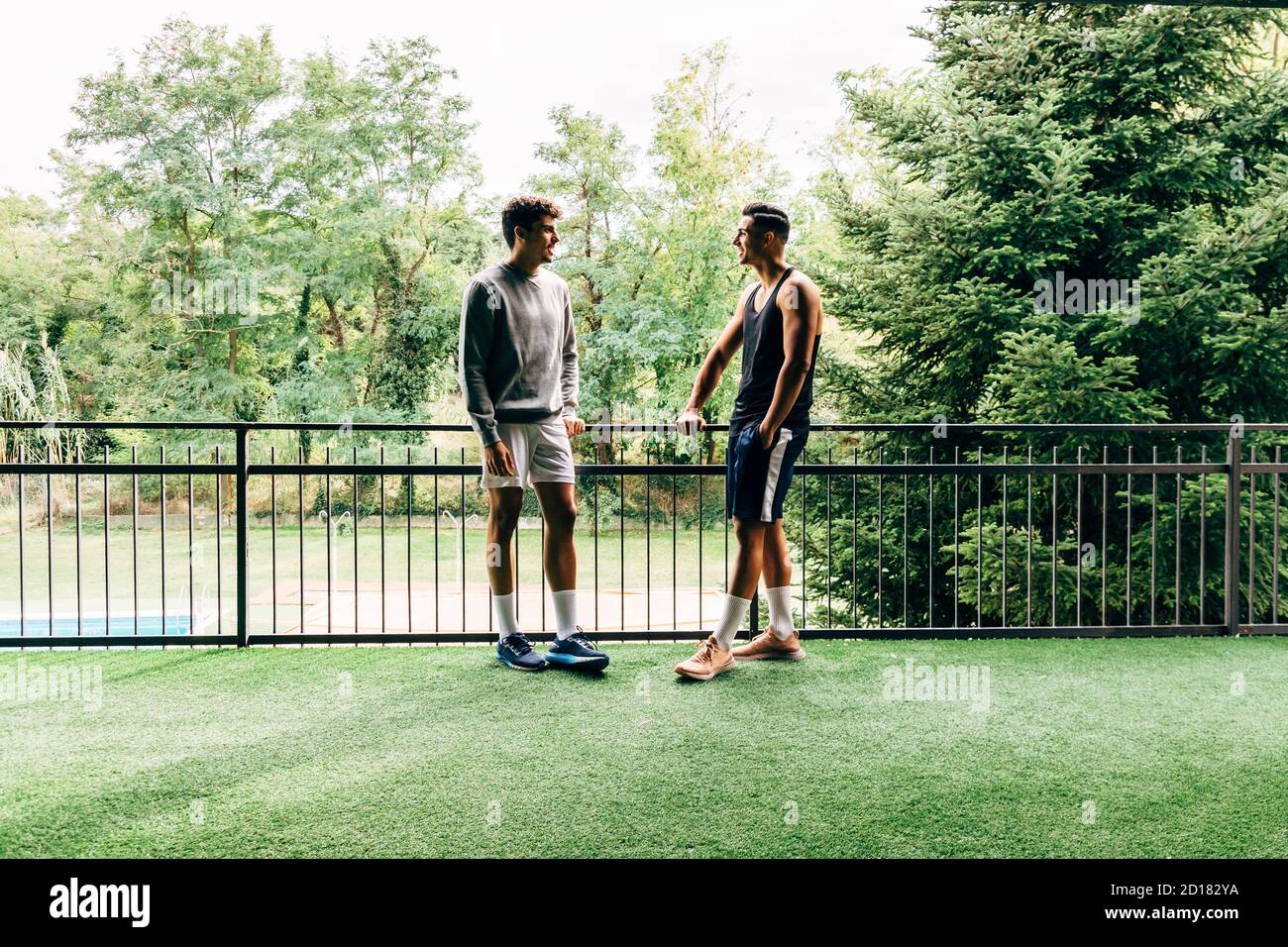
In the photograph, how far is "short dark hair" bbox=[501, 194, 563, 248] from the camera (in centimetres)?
357

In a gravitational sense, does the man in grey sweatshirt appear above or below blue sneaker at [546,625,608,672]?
above

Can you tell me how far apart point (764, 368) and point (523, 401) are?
0.94 meters

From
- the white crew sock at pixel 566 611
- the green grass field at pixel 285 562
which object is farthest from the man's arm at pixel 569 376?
the green grass field at pixel 285 562

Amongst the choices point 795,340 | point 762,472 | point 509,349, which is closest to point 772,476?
point 762,472

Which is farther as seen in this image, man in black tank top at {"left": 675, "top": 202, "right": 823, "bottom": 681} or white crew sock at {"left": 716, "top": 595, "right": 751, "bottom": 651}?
white crew sock at {"left": 716, "top": 595, "right": 751, "bottom": 651}

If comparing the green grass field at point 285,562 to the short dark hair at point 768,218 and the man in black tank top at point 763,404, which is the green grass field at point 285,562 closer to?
the man in black tank top at point 763,404

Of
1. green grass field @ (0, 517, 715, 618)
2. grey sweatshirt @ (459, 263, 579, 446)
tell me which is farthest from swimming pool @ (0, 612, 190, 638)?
grey sweatshirt @ (459, 263, 579, 446)

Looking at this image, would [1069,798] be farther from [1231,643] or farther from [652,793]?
[1231,643]

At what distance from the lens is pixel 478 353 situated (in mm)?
3482

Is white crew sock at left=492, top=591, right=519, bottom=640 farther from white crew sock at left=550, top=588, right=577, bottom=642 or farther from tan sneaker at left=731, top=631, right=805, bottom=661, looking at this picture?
tan sneaker at left=731, top=631, right=805, bottom=661

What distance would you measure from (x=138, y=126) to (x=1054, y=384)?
2096 centimetres

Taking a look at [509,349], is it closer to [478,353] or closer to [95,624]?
[478,353]

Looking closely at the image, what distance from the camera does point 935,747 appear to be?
279 centimetres

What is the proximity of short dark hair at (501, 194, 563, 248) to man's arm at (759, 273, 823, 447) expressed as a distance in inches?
37.8
